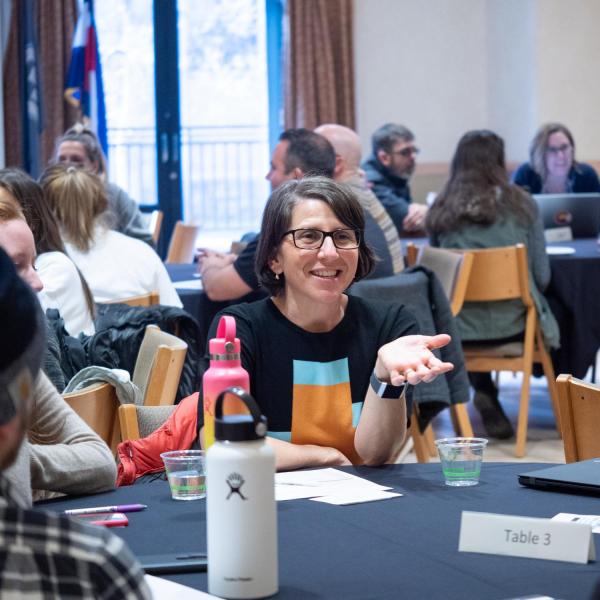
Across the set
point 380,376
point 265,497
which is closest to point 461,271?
point 380,376

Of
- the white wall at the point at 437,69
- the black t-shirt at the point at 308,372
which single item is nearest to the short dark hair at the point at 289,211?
the black t-shirt at the point at 308,372

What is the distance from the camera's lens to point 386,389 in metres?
2.02

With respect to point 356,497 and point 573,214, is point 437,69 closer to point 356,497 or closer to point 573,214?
point 573,214

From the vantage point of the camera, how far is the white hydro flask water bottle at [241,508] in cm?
116

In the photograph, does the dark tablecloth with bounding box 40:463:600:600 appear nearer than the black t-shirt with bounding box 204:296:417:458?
Yes

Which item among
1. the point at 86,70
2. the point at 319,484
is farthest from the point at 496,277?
the point at 86,70

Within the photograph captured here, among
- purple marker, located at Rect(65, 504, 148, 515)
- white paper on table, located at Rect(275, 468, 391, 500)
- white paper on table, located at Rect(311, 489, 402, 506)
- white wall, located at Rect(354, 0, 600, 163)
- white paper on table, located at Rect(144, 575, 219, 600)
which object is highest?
white wall, located at Rect(354, 0, 600, 163)

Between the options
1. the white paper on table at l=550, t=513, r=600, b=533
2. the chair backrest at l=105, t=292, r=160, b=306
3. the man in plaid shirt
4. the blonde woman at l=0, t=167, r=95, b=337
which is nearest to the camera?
the man in plaid shirt

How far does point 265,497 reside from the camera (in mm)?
1171

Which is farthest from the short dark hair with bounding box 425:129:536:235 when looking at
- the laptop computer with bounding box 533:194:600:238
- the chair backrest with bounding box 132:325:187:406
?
the chair backrest with bounding box 132:325:187:406

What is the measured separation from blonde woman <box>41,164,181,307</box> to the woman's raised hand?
221 cm

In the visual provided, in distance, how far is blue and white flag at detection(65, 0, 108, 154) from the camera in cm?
859

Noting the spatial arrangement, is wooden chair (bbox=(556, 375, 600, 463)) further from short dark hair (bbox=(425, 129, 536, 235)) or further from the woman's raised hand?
short dark hair (bbox=(425, 129, 536, 235))

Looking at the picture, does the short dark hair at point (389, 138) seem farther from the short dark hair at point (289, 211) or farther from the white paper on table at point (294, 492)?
the white paper on table at point (294, 492)
